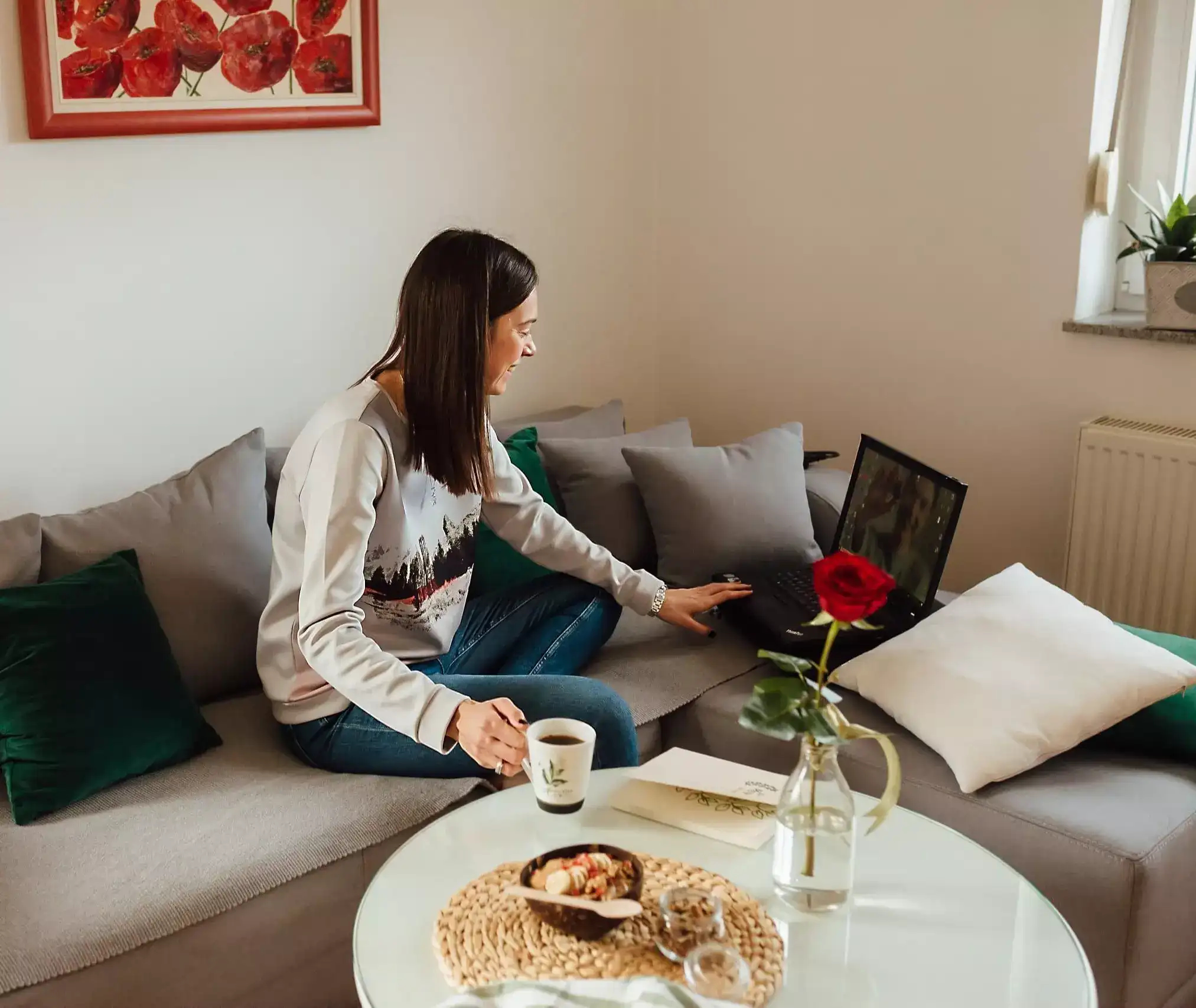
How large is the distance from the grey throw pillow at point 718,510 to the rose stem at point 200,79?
103 centimetres

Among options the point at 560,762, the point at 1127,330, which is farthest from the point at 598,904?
the point at 1127,330

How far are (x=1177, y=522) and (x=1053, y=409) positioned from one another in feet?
1.20

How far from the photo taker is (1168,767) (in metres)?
1.91

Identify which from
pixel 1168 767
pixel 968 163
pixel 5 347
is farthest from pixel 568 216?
pixel 1168 767

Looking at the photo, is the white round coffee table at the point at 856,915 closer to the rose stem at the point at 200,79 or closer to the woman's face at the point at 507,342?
the woman's face at the point at 507,342

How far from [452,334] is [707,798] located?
0.75 meters

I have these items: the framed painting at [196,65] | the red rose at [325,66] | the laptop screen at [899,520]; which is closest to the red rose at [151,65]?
the framed painting at [196,65]

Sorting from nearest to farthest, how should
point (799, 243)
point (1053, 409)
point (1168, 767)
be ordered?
point (1168, 767)
point (1053, 409)
point (799, 243)

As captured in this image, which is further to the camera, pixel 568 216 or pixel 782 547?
pixel 568 216

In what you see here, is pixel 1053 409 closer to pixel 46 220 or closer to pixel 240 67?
pixel 240 67

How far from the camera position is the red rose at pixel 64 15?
6.91ft

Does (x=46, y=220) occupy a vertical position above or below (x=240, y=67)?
below

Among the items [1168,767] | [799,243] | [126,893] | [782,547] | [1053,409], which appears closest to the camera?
→ [126,893]

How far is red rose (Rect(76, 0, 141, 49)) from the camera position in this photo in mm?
2146
